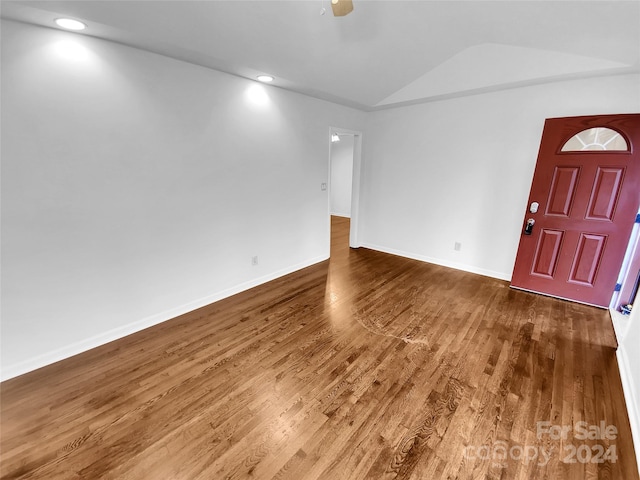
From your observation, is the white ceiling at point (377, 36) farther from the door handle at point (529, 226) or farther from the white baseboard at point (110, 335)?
the white baseboard at point (110, 335)

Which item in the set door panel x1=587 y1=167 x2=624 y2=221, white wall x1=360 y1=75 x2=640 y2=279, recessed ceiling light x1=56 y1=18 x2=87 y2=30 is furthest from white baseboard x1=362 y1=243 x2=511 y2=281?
recessed ceiling light x1=56 y1=18 x2=87 y2=30

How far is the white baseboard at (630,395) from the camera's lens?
1.61 m

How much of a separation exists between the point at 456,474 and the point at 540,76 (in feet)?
11.9

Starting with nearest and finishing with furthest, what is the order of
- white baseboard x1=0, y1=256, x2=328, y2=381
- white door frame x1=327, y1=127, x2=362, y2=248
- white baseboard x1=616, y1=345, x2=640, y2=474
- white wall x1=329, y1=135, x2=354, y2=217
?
white baseboard x1=616, y1=345, x2=640, y2=474 < white baseboard x1=0, y1=256, x2=328, y2=381 < white door frame x1=327, y1=127, x2=362, y2=248 < white wall x1=329, y1=135, x2=354, y2=217

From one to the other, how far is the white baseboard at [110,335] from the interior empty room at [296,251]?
0.02m

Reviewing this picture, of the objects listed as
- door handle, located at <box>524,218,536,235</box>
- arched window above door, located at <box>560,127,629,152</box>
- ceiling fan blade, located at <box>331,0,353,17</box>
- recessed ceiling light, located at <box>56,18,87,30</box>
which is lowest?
door handle, located at <box>524,218,536,235</box>

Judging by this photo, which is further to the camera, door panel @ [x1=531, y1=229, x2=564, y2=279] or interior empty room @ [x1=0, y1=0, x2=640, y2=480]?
door panel @ [x1=531, y1=229, x2=564, y2=279]

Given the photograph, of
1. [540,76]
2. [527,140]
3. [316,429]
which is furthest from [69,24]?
[527,140]

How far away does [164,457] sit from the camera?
1.50 metres

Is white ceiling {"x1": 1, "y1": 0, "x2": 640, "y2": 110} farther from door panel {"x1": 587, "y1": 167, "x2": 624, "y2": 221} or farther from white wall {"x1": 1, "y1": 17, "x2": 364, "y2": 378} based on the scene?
door panel {"x1": 587, "y1": 167, "x2": 624, "y2": 221}

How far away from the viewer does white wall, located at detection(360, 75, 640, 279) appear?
3.15m

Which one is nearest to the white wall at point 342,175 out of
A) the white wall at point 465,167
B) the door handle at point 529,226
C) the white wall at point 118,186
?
the white wall at point 465,167

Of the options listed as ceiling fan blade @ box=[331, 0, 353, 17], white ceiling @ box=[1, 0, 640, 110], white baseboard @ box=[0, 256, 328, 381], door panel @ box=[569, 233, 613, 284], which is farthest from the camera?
door panel @ box=[569, 233, 613, 284]

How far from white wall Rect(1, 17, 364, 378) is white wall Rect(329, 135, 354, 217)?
452 centimetres
